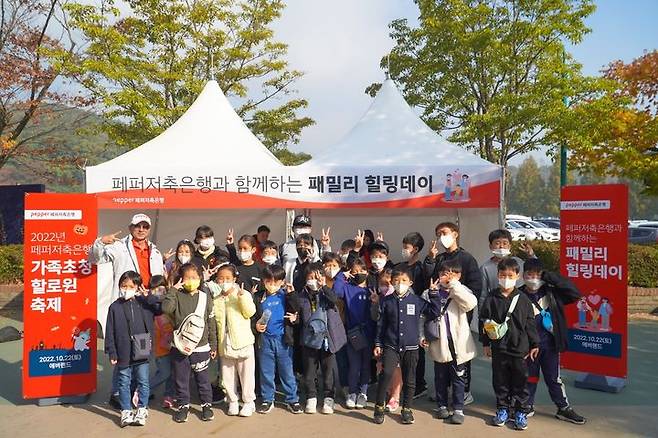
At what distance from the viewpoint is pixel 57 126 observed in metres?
13.5

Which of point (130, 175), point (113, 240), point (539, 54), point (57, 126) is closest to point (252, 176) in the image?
point (130, 175)

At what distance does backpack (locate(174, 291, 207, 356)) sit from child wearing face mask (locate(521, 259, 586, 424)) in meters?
2.56

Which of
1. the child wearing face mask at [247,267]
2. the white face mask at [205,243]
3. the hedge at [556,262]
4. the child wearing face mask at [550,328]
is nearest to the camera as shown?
the child wearing face mask at [550,328]

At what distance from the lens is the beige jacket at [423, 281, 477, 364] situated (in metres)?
3.96

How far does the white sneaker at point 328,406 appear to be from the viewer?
4227 millimetres

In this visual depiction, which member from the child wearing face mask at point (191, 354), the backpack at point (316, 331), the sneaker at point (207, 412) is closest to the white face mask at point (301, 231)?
the backpack at point (316, 331)

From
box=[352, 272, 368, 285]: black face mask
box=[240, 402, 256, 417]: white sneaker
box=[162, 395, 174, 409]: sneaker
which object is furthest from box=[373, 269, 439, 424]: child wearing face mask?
box=[162, 395, 174, 409]: sneaker

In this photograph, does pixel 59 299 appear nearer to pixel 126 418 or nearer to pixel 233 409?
pixel 126 418

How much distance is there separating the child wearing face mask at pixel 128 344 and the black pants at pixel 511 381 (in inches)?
107

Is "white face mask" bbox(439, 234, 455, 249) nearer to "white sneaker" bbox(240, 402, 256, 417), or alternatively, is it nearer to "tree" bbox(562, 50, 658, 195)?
"white sneaker" bbox(240, 402, 256, 417)

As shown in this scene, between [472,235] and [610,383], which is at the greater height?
[472,235]

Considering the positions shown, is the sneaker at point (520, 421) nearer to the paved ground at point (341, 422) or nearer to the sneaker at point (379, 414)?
the paved ground at point (341, 422)

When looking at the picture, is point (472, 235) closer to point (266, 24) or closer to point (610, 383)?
point (610, 383)

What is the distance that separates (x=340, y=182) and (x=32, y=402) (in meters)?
3.88
